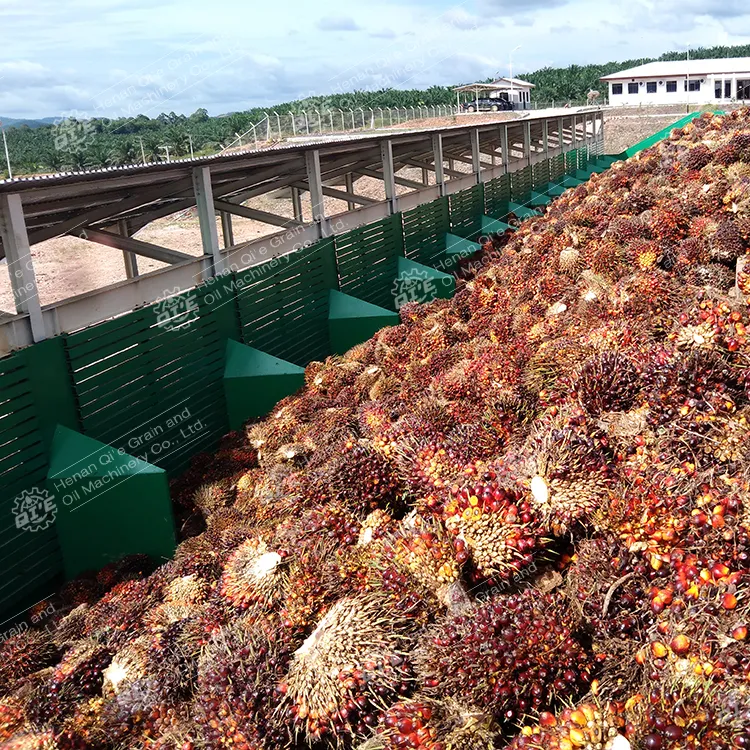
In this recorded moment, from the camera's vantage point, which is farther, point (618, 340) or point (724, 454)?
point (618, 340)

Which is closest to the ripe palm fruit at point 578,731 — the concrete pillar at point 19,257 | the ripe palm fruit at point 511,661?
the ripe palm fruit at point 511,661

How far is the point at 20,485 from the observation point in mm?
5730

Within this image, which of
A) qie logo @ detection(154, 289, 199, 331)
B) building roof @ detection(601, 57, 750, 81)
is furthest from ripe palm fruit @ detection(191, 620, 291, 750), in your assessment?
building roof @ detection(601, 57, 750, 81)

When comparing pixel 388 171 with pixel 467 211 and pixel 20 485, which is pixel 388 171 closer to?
pixel 467 211

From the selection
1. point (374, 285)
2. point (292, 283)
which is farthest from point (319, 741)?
point (374, 285)

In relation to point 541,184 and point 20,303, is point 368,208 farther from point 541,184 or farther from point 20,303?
point 541,184

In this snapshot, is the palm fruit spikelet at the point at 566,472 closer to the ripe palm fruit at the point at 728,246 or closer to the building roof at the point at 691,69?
the ripe palm fruit at the point at 728,246

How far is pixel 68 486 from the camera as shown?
5906 mm

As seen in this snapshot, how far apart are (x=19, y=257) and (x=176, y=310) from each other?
1.89 metres

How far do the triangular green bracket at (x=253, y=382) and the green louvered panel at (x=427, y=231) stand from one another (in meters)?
5.54

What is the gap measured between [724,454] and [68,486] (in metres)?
4.88

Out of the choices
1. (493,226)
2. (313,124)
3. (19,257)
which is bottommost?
(493,226)

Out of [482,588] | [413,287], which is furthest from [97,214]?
[482,588]

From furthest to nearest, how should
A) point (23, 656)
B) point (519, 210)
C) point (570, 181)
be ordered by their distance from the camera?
point (570, 181) → point (519, 210) → point (23, 656)
